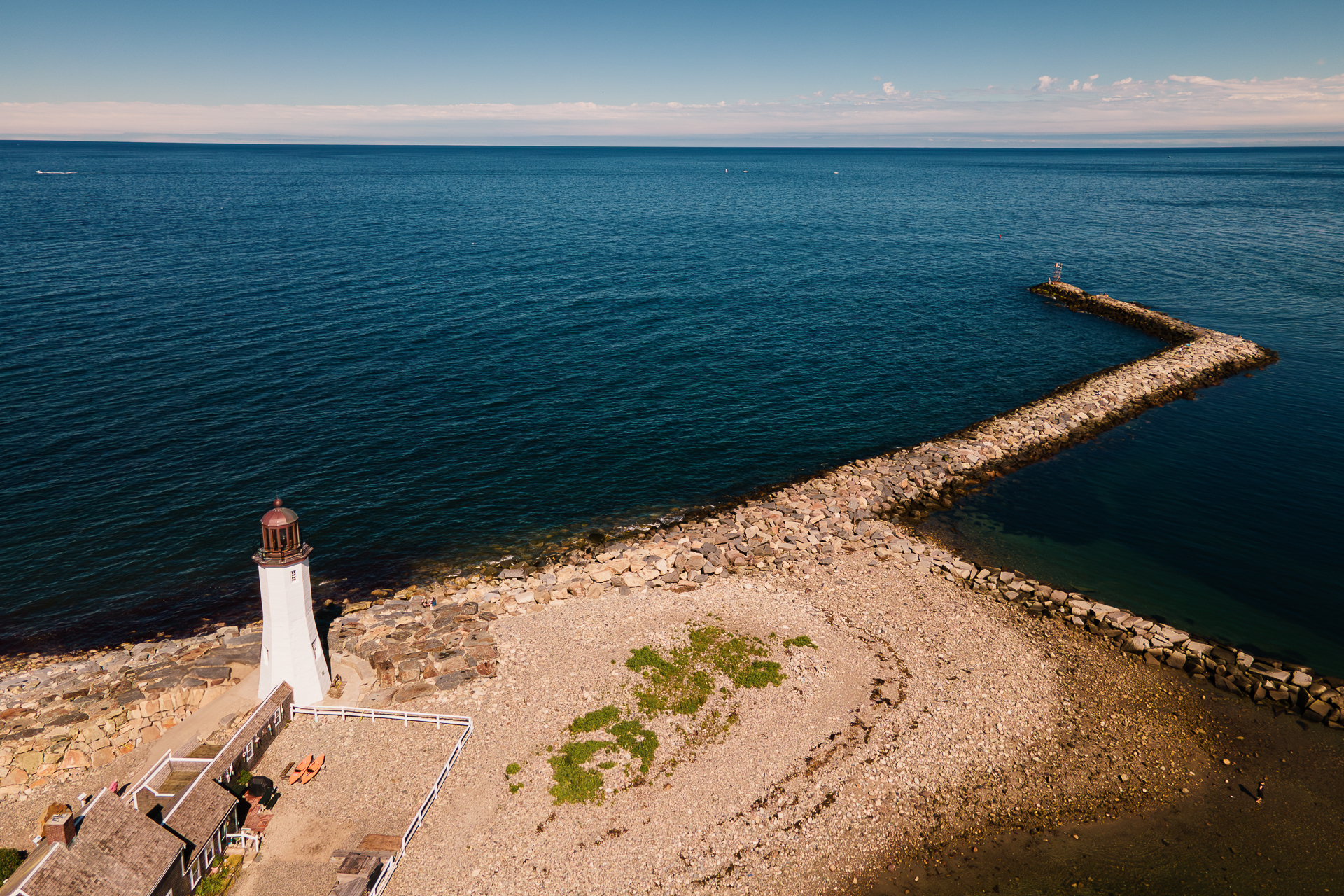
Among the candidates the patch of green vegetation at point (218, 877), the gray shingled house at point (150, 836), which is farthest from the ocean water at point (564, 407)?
the patch of green vegetation at point (218, 877)

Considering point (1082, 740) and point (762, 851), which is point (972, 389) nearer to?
point (1082, 740)

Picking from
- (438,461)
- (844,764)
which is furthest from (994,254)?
(844,764)

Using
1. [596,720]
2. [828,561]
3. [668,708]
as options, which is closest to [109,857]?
[596,720]

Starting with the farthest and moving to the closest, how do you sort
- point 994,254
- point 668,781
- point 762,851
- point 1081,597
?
point 994,254 → point 1081,597 → point 668,781 → point 762,851

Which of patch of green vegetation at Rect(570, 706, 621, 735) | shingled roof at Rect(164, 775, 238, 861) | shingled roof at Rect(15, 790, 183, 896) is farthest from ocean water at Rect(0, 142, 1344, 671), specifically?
shingled roof at Rect(15, 790, 183, 896)

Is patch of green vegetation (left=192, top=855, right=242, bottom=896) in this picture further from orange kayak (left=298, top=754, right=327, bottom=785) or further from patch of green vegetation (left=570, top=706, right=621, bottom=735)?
patch of green vegetation (left=570, top=706, right=621, bottom=735)

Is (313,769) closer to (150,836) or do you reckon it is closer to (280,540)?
(150,836)
